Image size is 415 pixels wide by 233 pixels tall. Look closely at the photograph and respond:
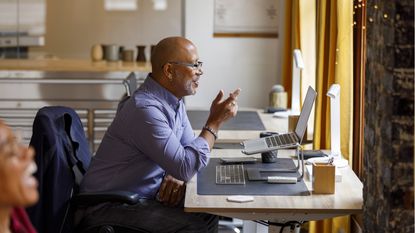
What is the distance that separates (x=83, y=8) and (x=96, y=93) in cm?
99

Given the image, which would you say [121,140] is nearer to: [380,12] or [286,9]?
[380,12]

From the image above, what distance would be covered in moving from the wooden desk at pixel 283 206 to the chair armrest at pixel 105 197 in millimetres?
259

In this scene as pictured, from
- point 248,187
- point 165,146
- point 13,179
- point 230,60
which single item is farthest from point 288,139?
point 230,60

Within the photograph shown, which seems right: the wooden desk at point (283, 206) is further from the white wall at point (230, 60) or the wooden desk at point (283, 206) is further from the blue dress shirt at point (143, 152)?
the white wall at point (230, 60)

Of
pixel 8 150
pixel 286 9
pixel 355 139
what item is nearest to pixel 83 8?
pixel 286 9

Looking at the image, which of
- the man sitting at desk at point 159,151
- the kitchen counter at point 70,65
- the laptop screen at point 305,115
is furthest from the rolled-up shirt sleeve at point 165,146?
the kitchen counter at point 70,65

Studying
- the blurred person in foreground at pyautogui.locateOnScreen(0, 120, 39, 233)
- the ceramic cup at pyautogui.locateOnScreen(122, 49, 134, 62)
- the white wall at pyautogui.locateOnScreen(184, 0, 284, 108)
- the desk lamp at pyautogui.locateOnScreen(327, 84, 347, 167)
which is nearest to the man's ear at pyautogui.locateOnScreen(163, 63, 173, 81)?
the desk lamp at pyautogui.locateOnScreen(327, 84, 347, 167)

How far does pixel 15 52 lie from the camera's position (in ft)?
24.6

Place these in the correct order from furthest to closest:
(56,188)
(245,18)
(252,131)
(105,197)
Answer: (245,18) → (252,131) → (105,197) → (56,188)

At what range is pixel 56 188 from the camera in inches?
131

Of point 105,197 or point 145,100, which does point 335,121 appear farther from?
point 105,197

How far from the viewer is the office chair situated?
10.8ft

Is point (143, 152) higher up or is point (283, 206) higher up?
point (143, 152)

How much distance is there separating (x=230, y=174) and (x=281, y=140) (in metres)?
0.28
